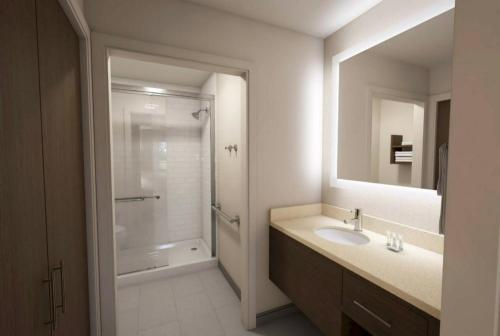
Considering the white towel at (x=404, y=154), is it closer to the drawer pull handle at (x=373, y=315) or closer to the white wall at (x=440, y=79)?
the white wall at (x=440, y=79)

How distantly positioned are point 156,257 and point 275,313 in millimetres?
1691

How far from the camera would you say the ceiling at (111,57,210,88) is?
253 centimetres

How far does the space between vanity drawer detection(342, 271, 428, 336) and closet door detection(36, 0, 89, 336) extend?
1310mm

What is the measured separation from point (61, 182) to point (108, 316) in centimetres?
101

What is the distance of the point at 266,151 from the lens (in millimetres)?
1817

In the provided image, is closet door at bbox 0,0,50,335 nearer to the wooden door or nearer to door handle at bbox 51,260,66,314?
door handle at bbox 51,260,66,314

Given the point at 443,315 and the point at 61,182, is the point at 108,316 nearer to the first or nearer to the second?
the point at 61,182

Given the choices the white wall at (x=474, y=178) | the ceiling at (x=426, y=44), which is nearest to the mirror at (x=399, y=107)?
the ceiling at (x=426, y=44)

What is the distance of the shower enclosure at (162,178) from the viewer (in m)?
2.86

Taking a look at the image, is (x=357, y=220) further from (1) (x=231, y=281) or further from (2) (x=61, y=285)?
(2) (x=61, y=285)

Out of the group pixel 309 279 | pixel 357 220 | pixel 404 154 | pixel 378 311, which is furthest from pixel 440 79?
pixel 309 279

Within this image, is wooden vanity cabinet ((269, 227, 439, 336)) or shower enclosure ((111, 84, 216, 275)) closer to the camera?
wooden vanity cabinet ((269, 227, 439, 336))

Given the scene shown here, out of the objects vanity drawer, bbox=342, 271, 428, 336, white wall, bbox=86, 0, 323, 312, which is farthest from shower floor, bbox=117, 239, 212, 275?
vanity drawer, bbox=342, 271, 428, 336

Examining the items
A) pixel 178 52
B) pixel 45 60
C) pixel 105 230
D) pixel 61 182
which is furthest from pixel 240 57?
pixel 105 230
